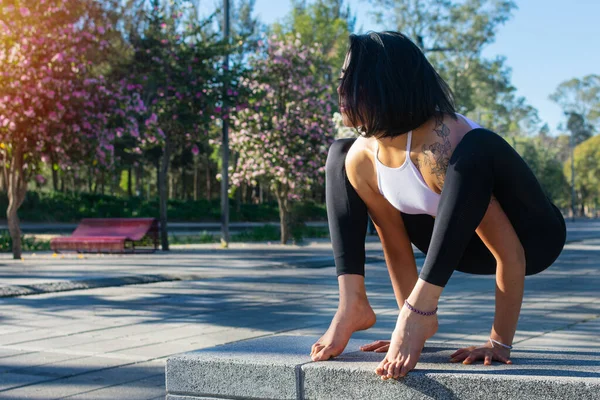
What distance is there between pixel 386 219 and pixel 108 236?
55.1 feet

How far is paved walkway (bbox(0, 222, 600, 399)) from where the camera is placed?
17.2 ft

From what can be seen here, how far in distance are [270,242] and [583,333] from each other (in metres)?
18.2

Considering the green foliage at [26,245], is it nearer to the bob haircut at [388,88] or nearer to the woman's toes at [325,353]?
the woman's toes at [325,353]

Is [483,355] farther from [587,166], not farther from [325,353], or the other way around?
[587,166]

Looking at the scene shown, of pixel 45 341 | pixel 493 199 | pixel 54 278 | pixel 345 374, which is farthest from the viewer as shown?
pixel 54 278

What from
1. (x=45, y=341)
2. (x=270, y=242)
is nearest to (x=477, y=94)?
(x=270, y=242)

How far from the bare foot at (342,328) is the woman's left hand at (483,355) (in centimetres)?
35

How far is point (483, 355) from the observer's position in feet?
9.29

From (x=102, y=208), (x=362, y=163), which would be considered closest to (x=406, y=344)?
(x=362, y=163)

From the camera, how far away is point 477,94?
60.3 m

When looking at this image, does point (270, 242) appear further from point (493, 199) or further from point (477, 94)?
point (477, 94)

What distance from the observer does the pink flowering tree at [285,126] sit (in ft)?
75.3

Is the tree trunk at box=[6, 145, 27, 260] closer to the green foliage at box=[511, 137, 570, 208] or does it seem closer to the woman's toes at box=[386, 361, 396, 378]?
the woman's toes at box=[386, 361, 396, 378]

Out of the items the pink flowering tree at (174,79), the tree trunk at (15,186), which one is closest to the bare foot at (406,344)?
the tree trunk at (15,186)
